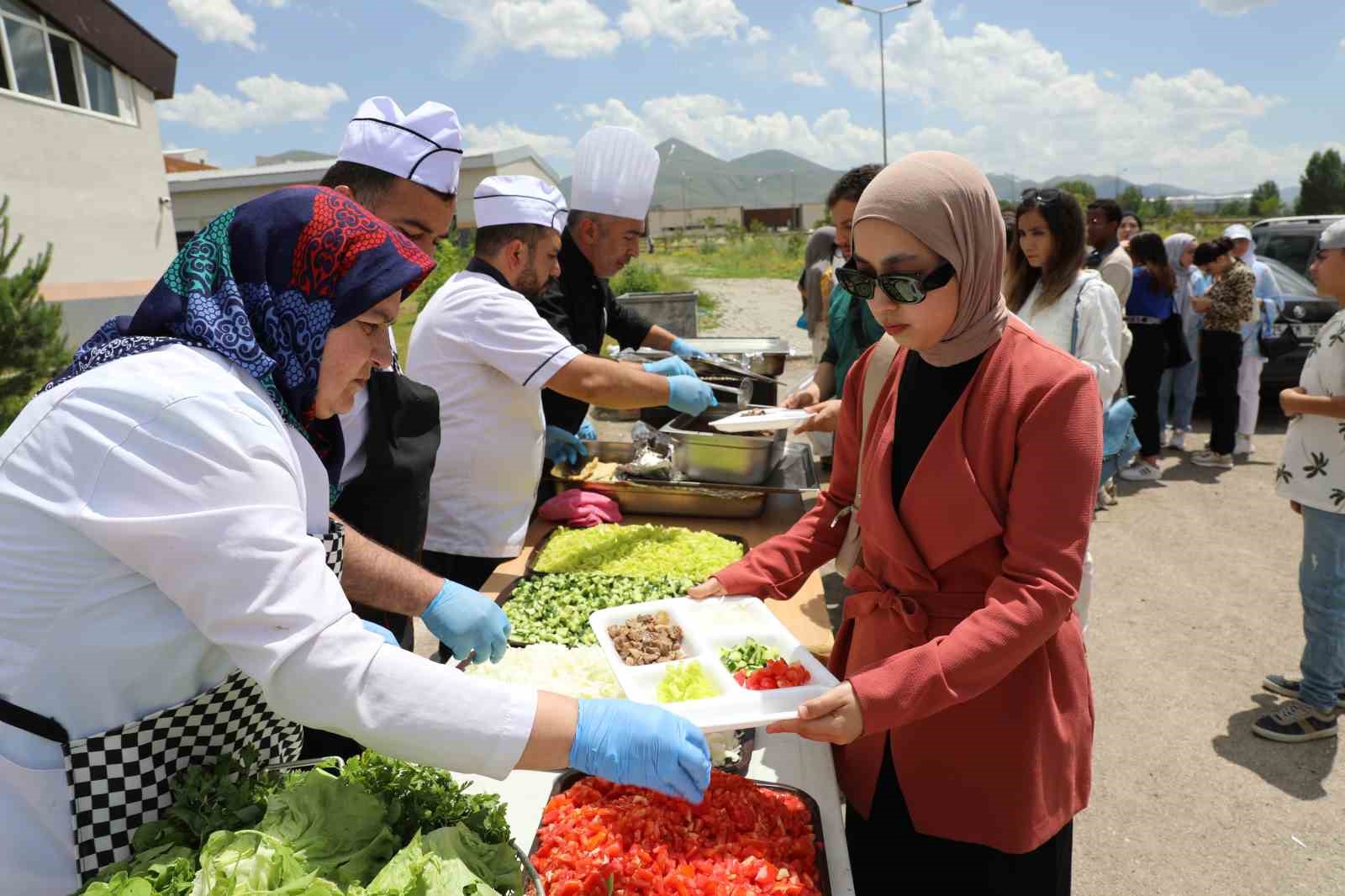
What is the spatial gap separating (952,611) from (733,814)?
24.5 inches

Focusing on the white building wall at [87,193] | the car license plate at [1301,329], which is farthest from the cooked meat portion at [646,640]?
the white building wall at [87,193]

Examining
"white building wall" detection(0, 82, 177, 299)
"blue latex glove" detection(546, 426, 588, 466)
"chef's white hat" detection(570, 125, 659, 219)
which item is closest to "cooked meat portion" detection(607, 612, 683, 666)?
"blue latex glove" detection(546, 426, 588, 466)

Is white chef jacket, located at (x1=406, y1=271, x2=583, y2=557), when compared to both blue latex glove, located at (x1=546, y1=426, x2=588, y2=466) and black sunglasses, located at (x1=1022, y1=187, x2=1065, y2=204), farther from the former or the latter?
black sunglasses, located at (x1=1022, y1=187, x2=1065, y2=204)

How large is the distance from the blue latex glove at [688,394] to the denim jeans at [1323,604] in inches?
104

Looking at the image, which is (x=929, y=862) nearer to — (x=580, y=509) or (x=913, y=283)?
(x=913, y=283)

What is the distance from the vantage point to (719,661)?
191 centimetres

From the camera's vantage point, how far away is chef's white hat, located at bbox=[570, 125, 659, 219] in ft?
12.8

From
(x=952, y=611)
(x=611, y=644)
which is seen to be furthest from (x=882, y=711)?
(x=611, y=644)

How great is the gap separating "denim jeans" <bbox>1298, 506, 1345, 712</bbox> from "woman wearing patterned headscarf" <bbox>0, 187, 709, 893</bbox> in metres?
3.49

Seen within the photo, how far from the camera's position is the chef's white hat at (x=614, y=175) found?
3895 millimetres

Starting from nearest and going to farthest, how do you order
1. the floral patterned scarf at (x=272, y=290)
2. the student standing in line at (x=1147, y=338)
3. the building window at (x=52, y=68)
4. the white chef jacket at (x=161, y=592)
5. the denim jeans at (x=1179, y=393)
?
the white chef jacket at (x=161, y=592) < the floral patterned scarf at (x=272, y=290) < the student standing in line at (x=1147, y=338) < the denim jeans at (x=1179, y=393) < the building window at (x=52, y=68)

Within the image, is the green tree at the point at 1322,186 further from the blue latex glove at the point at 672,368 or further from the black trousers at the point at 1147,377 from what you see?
the blue latex glove at the point at 672,368

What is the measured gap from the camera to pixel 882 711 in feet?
5.08

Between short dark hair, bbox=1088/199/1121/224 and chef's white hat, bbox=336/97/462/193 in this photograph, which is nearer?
chef's white hat, bbox=336/97/462/193
